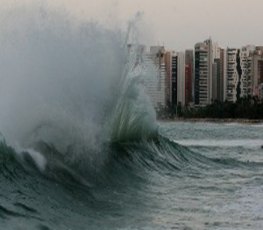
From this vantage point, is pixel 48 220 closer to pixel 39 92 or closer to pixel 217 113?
pixel 39 92

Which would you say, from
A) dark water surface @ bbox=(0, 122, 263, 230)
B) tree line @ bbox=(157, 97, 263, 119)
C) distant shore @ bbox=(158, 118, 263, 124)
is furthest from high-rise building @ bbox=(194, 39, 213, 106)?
dark water surface @ bbox=(0, 122, 263, 230)

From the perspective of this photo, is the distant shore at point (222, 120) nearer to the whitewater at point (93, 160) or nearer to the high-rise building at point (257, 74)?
the high-rise building at point (257, 74)

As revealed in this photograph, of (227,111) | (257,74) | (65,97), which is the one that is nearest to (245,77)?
(257,74)

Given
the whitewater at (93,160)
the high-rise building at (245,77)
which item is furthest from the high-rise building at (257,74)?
the whitewater at (93,160)

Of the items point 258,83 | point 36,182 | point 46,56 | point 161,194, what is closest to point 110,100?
point 46,56

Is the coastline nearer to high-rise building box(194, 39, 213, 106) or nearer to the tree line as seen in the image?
the tree line

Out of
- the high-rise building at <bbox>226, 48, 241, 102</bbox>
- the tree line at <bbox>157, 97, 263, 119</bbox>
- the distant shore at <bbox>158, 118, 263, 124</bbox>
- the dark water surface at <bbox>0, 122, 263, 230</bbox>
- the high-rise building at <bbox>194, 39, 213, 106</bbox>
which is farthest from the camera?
the high-rise building at <bbox>226, 48, 241, 102</bbox>
